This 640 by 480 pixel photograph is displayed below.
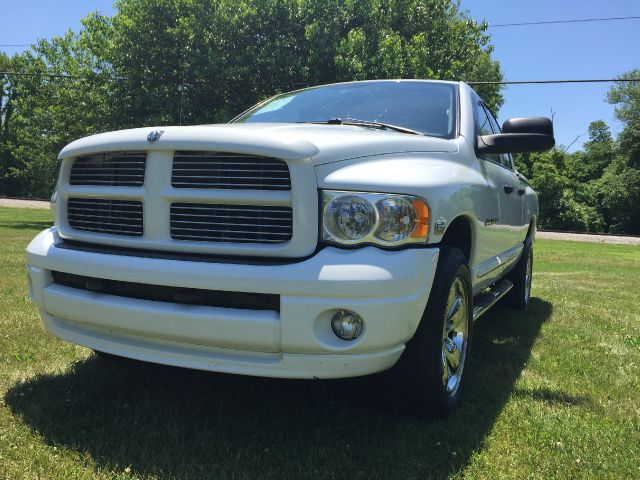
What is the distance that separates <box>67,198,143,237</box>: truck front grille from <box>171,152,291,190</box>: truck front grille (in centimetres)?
29

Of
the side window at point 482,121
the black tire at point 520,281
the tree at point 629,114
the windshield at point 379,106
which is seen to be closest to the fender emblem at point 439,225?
the windshield at point 379,106

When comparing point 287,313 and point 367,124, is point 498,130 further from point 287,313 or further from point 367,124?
point 287,313

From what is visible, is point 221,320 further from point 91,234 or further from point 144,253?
point 91,234

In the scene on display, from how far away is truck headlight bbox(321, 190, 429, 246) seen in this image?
2.32 m

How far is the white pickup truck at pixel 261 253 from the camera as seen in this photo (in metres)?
2.24

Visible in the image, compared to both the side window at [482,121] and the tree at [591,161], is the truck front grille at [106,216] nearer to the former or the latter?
the side window at [482,121]

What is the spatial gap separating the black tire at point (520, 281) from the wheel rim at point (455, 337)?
2644 mm

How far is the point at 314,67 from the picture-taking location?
1884 centimetres

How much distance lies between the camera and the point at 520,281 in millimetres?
5648

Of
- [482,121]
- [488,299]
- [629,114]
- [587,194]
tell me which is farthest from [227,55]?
[629,114]

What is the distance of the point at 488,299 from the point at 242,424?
212 centimetres

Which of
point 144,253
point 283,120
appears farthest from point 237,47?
point 144,253

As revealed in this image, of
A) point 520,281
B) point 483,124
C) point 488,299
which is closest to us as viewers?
point 488,299

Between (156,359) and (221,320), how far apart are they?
0.43 metres
